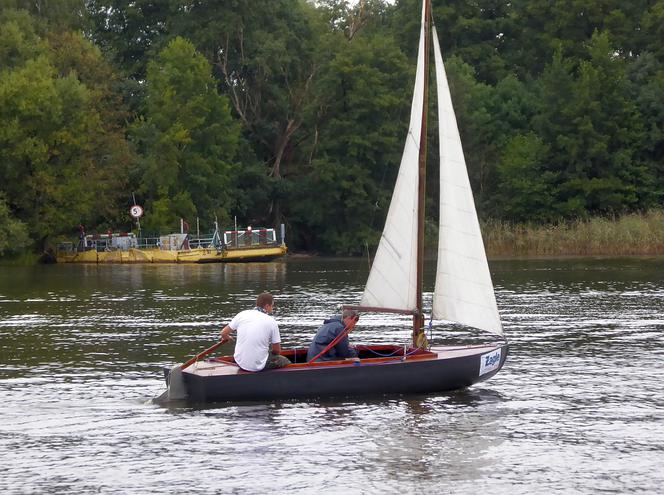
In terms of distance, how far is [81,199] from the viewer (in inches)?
3381

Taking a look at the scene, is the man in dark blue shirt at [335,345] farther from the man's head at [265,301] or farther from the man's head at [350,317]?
the man's head at [265,301]

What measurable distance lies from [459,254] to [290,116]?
7809 cm

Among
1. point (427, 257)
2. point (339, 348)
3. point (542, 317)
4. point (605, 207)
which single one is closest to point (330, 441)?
point (339, 348)

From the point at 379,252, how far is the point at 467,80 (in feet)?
248

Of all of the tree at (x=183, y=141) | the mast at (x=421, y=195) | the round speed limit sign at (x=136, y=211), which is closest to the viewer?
the mast at (x=421, y=195)

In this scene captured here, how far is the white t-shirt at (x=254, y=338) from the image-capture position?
2342cm

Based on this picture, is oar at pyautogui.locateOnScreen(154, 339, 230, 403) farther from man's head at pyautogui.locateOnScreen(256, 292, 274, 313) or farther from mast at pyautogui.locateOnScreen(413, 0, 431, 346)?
mast at pyautogui.locateOnScreen(413, 0, 431, 346)

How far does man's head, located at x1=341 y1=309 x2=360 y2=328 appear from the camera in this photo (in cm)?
2471

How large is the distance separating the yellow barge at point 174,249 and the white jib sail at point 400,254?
5776 cm

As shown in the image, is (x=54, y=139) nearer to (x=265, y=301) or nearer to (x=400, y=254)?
(x=400, y=254)

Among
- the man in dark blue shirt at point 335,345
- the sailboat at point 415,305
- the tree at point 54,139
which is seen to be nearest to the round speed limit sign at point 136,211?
the tree at point 54,139

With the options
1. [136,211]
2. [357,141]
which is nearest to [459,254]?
[136,211]

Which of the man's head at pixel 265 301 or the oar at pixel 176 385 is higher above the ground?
the man's head at pixel 265 301

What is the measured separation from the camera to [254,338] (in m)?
23.4
